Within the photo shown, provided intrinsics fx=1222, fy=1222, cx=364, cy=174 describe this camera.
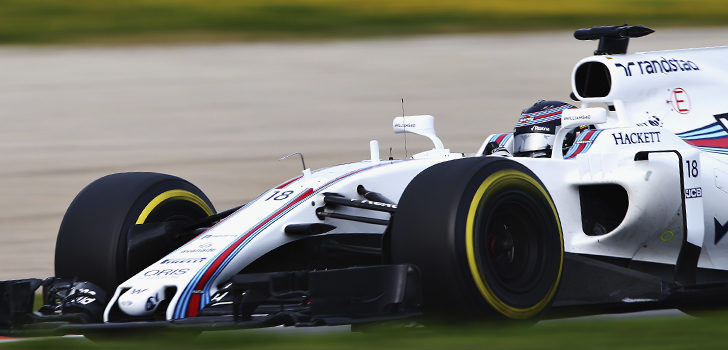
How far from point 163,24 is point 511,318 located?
34.0ft

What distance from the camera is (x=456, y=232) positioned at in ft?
17.2

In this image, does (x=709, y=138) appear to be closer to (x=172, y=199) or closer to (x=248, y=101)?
(x=172, y=199)

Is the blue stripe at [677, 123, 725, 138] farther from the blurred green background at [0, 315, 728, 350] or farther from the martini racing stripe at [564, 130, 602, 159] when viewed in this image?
the blurred green background at [0, 315, 728, 350]

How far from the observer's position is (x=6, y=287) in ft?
18.7

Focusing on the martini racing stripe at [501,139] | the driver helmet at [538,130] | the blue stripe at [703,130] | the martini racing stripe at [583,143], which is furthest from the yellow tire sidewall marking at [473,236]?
the blue stripe at [703,130]

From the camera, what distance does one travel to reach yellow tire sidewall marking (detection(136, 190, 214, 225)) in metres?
6.61

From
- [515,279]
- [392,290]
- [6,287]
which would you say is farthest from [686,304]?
[6,287]

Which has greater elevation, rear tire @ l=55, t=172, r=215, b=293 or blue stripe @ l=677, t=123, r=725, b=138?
blue stripe @ l=677, t=123, r=725, b=138

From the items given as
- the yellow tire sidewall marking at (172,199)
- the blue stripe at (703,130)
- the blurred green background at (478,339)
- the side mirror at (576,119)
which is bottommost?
the blurred green background at (478,339)

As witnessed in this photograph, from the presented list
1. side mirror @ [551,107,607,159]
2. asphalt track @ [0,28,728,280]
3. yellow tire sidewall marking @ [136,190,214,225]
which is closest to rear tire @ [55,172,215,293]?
yellow tire sidewall marking @ [136,190,214,225]

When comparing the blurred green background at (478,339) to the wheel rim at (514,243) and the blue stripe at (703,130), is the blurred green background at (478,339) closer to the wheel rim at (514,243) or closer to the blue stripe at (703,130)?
the wheel rim at (514,243)

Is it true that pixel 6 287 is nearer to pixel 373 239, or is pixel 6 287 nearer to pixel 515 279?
pixel 373 239

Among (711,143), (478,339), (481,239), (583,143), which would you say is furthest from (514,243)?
(711,143)

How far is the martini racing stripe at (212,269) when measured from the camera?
5.60 meters
